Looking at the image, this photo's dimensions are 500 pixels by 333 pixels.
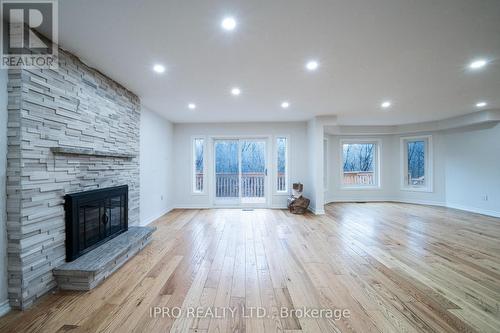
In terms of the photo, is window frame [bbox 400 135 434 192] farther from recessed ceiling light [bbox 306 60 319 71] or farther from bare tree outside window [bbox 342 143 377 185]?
recessed ceiling light [bbox 306 60 319 71]

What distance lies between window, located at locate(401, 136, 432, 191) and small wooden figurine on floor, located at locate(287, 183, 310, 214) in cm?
379

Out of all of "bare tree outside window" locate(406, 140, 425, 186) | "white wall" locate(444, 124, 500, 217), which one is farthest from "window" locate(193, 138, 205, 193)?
"white wall" locate(444, 124, 500, 217)

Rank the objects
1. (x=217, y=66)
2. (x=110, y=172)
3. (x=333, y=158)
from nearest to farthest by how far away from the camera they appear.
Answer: (x=217, y=66) → (x=110, y=172) → (x=333, y=158)

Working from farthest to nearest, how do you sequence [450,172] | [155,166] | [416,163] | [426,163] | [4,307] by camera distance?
1. [416,163]
2. [426,163]
3. [450,172]
4. [155,166]
5. [4,307]

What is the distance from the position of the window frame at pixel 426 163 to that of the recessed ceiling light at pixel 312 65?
565 centimetres

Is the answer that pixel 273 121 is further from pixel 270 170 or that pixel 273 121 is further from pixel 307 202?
pixel 307 202

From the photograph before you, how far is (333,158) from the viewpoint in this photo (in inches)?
264

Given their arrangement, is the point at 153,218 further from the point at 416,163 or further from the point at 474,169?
the point at 474,169

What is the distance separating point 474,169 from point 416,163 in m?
1.34

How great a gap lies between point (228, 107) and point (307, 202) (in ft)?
9.88

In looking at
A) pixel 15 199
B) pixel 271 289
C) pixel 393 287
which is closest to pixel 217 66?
pixel 15 199

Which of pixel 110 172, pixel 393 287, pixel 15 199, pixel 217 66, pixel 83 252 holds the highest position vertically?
pixel 217 66

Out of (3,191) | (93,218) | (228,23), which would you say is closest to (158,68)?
(228,23)

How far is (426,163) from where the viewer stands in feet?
20.5
